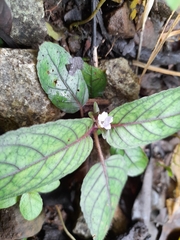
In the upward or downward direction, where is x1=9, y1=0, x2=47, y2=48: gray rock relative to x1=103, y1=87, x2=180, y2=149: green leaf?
upward

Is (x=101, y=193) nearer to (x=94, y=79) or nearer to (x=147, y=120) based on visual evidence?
(x=147, y=120)

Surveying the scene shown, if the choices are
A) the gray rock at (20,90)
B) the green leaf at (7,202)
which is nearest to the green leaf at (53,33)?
the gray rock at (20,90)

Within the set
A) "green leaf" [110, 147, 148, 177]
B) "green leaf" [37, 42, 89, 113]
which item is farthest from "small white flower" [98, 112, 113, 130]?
"green leaf" [110, 147, 148, 177]

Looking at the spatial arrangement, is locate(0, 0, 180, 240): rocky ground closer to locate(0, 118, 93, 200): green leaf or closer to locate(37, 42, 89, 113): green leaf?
locate(37, 42, 89, 113): green leaf

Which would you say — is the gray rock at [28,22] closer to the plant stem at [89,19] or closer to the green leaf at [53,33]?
the green leaf at [53,33]

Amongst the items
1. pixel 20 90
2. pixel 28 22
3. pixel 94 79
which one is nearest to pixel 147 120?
pixel 94 79

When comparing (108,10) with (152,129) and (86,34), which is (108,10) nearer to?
(86,34)

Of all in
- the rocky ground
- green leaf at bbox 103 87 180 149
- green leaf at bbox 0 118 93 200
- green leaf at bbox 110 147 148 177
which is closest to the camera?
green leaf at bbox 0 118 93 200
